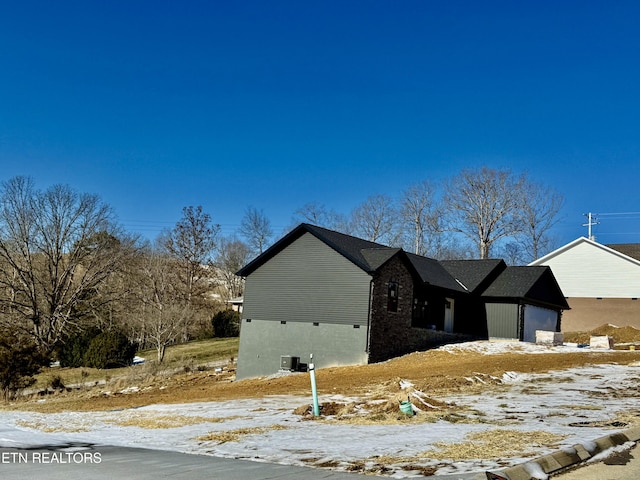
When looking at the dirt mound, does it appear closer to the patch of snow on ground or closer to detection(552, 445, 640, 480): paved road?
the patch of snow on ground

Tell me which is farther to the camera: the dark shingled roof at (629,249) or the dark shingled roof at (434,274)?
the dark shingled roof at (629,249)

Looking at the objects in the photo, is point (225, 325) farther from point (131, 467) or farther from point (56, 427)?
point (131, 467)

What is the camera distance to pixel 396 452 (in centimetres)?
759

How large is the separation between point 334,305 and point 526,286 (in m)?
13.3

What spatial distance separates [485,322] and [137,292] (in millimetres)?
26833

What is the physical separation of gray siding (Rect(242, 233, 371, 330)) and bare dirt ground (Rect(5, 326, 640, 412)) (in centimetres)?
335

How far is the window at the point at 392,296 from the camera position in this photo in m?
28.8

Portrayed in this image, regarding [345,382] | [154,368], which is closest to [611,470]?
[345,382]

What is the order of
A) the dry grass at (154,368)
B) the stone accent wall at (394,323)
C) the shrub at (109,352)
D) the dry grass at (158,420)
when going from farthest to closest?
the shrub at (109,352) < the dry grass at (154,368) < the stone accent wall at (394,323) < the dry grass at (158,420)

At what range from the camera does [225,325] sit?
1953 inches

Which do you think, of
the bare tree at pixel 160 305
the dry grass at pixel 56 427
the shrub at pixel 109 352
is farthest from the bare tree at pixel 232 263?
the dry grass at pixel 56 427

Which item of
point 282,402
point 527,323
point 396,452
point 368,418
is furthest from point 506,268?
point 396,452

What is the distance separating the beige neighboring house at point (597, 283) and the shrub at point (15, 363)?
3844cm

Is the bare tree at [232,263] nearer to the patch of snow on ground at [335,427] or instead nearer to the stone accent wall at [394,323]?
the stone accent wall at [394,323]
